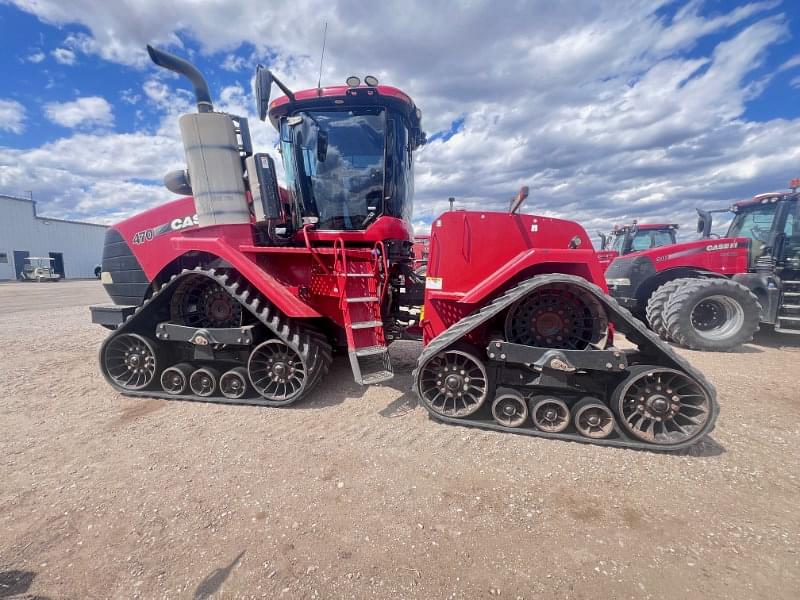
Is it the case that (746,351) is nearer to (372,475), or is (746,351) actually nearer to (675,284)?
(675,284)

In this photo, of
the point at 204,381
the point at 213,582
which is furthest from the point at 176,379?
the point at 213,582

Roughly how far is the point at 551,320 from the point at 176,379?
3971 millimetres

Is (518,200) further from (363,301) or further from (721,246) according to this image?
(721,246)

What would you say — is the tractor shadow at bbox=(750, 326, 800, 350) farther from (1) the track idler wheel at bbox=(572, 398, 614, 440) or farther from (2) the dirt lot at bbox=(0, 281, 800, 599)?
(1) the track idler wheel at bbox=(572, 398, 614, 440)

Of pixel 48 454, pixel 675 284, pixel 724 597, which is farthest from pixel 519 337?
pixel 675 284

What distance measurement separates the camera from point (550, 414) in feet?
10.1

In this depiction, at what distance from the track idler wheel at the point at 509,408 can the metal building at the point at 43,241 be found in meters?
37.8

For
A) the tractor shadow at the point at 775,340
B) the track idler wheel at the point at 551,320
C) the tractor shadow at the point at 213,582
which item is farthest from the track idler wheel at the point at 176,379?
the tractor shadow at the point at 775,340

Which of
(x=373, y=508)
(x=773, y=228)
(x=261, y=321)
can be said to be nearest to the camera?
(x=373, y=508)

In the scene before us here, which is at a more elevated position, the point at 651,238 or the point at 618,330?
the point at 651,238

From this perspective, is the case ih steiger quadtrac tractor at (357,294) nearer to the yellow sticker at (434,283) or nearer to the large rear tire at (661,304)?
the yellow sticker at (434,283)

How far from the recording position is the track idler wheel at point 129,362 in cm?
405

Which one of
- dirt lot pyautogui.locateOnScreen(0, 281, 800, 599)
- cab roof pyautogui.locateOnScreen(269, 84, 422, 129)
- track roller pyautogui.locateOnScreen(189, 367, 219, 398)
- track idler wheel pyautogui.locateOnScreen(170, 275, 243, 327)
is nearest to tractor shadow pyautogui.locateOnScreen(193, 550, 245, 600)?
dirt lot pyautogui.locateOnScreen(0, 281, 800, 599)

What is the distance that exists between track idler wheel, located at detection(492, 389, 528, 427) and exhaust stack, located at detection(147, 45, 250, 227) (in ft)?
10.7
